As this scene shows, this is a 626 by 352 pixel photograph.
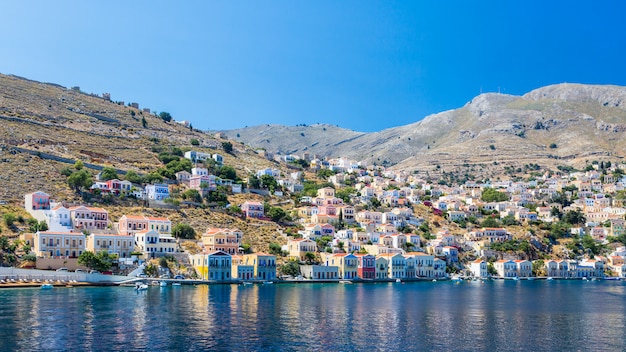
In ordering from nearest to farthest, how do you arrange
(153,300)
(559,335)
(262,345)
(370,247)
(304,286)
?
(262,345) < (559,335) < (153,300) < (304,286) < (370,247)

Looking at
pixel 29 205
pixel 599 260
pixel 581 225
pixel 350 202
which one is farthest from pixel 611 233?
pixel 29 205

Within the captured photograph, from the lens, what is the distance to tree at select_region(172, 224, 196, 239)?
286 feet

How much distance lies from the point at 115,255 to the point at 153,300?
21.5 meters

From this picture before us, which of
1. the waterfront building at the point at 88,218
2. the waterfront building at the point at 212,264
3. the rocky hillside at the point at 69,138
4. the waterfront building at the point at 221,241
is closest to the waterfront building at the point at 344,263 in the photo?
the waterfront building at the point at 221,241

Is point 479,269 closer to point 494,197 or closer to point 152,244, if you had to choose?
point 494,197

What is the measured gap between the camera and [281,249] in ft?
302

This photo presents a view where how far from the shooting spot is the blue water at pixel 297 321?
38.3 metres

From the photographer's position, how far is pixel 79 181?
93.8 metres

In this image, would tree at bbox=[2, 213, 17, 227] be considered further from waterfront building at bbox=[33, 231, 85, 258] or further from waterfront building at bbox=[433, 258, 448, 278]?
waterfront building at bbox=[433, 258, 448, 278]

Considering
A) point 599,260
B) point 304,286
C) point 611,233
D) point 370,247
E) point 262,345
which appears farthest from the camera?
point 611,233

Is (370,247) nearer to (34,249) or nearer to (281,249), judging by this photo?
(281,249)

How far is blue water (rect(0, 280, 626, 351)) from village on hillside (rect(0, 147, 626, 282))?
35.4ft

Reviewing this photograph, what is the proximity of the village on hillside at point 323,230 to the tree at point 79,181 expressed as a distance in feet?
0.51

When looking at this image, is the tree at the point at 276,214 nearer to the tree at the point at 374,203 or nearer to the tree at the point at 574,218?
the tree at the point at 374,203
